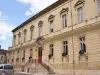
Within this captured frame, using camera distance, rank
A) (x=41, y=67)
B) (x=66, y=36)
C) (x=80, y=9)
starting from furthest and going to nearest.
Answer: (x=41, y=67), (x=66, y=36), (x=80, y=9)

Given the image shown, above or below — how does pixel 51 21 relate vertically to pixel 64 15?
below

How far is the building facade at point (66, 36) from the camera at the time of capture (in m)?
23.5

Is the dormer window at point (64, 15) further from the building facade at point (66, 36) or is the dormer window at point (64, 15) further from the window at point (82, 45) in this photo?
the window at point (82, 45)

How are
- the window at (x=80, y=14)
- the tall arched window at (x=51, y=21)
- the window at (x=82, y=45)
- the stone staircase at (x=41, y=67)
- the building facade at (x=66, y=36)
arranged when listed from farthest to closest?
the tall arched window at (x=51, y=21) → the stone staircase at (x=41, y=67) → the window at (x=80, y=14) → the window at (x=82, y=45) → the building facade at (x=66, y=36)

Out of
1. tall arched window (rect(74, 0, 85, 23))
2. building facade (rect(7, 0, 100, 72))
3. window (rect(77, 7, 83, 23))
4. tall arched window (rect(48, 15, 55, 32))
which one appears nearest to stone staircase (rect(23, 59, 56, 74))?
building facade (rect(7, 0, 100, 72))

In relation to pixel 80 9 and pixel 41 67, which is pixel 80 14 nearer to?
pixel 80 9

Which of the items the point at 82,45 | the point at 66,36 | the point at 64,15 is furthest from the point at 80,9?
the point at 82,45

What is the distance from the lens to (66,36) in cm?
2798

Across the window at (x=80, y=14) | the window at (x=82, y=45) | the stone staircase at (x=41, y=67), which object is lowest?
the stone staircase at (x=41, y=67)

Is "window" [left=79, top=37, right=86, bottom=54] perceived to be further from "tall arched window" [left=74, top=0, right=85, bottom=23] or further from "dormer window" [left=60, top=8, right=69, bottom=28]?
"dormer window" [left=60, top=8, right=69, bottom=28]

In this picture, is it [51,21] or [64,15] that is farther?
[51,21]

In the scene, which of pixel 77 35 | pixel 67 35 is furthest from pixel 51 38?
pixel 77 35

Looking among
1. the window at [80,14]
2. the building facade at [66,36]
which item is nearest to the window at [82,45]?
the building facade at [66,36]

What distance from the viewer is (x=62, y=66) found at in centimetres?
2819
